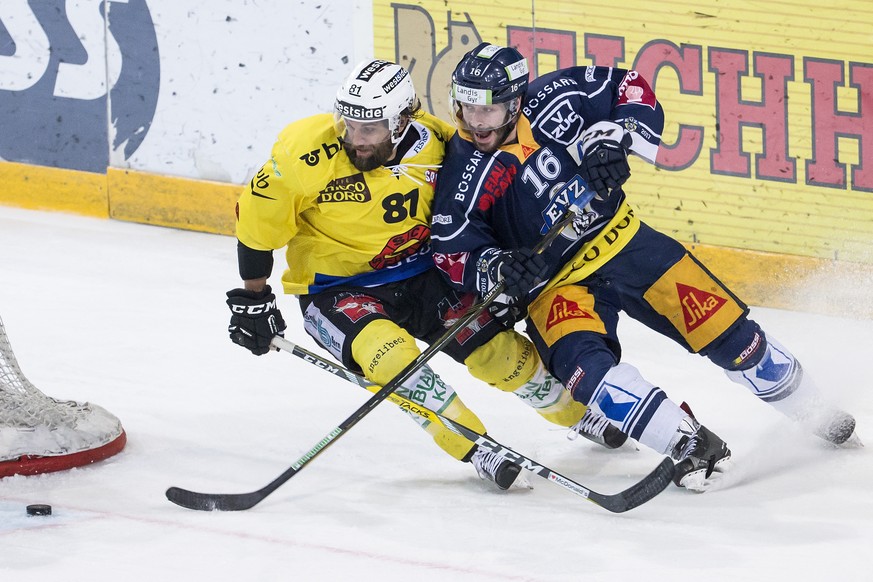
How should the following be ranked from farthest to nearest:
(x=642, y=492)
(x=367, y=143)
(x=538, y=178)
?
1. (x=538, y=178)
2. (x=367, y=143)
3. (x=642, y=492)

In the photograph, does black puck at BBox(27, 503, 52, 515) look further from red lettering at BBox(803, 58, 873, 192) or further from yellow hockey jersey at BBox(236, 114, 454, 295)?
red lettering at BBox(803, 58, 873, 192)

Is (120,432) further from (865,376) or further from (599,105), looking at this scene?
(865,376)

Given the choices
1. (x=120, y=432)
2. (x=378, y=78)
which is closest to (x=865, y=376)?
(x=378, y=78)

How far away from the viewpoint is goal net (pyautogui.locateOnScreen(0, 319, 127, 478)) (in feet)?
12.3

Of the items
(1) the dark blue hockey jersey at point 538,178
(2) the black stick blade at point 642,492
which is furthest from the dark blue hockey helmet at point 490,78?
(2) the black stick blade at point 642,492

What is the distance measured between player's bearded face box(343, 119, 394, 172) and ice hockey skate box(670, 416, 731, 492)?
1031 millimetres

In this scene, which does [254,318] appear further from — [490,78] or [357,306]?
[490,78]

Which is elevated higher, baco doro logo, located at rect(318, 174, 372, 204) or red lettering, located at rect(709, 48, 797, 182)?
baco doro logo, located at rect(318, 174, 372, 204)

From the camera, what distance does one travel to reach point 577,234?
3.71 m

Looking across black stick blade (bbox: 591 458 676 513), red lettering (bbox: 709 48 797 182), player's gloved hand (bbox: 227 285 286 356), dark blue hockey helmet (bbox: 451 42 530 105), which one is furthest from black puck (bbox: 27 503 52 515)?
red lettering (bbox: 709 48 797 182)

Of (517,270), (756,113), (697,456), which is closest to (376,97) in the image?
(517,270)

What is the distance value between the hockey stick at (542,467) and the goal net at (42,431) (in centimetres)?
58

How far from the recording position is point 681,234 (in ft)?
18.0

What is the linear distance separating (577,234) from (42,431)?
154 centimetres
